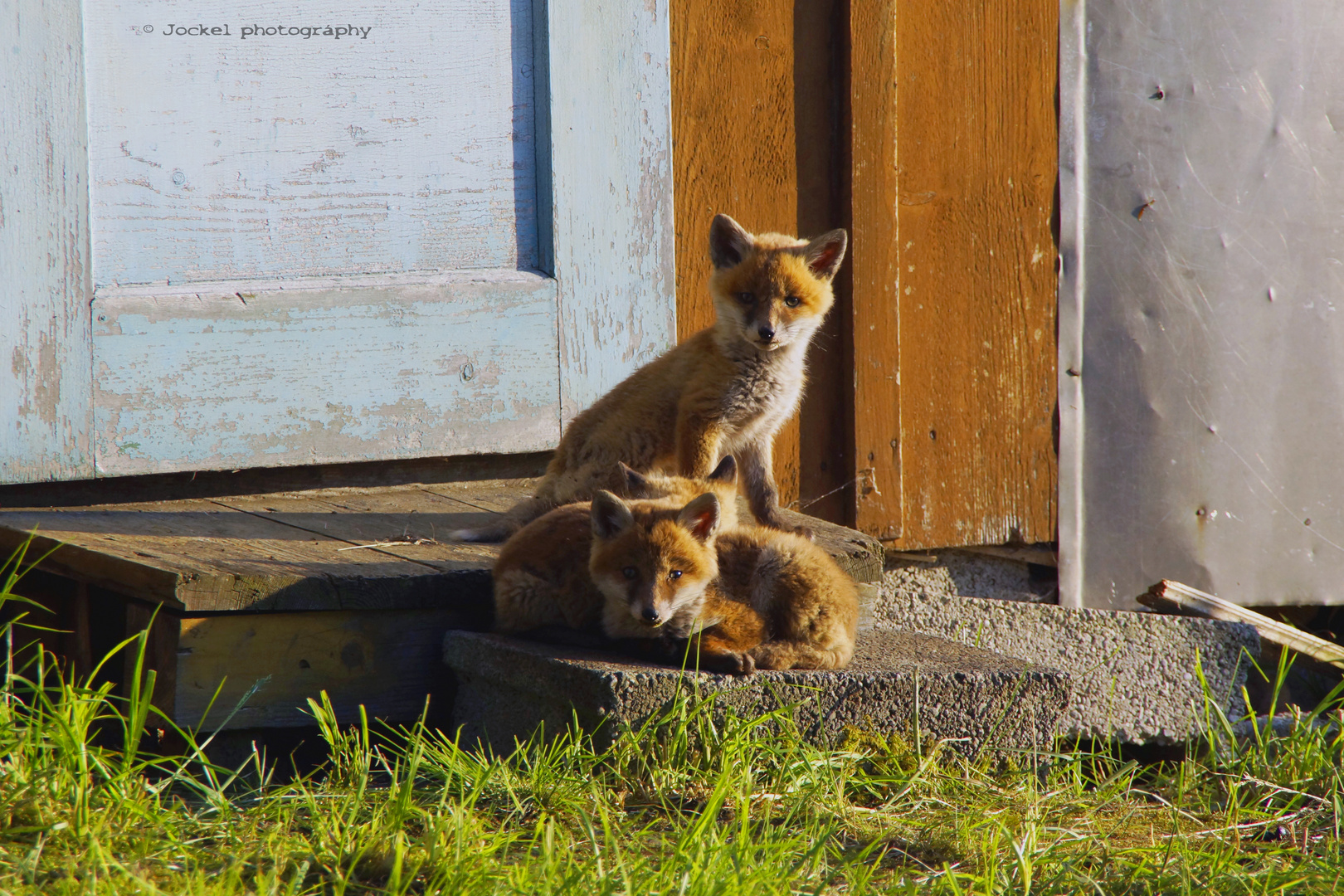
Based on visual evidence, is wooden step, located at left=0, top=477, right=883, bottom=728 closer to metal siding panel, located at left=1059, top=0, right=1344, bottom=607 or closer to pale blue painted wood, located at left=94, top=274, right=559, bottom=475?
pale blue painted wood, located at left=94, top=274, right=559, bottom=475

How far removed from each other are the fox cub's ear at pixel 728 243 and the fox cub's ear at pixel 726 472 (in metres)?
0.74

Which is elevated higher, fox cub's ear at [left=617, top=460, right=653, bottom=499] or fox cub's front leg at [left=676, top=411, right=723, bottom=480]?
fox cub's front leg at [left=676, top=411, right=723, bottom=480]

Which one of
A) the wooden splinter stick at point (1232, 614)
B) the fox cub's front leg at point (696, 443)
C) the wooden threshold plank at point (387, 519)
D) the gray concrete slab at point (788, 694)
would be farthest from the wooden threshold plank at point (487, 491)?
the wooden splinter stick at point (1232, 614)

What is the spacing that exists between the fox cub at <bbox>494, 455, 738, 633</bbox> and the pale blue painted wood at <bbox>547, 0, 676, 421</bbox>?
3.15 feet

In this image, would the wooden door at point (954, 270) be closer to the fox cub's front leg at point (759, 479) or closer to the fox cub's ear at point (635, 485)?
the fox cub's front leg at point (759, 479)

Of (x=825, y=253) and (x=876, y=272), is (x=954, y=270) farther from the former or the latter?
(x=825, y=253)

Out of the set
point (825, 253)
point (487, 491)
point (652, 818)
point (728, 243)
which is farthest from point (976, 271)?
point (652, 818)

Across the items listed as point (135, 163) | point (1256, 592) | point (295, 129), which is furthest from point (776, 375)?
point (1256, 592)

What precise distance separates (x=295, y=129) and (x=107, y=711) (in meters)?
1.91

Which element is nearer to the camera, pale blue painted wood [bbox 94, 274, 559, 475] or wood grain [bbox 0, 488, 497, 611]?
wood grain [bbox 0, 488, 497, 611]

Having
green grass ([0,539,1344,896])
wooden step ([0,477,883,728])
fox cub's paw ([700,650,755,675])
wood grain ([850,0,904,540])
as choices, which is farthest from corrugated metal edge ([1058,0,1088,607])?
fox cub's paw ([700,650,755,675])

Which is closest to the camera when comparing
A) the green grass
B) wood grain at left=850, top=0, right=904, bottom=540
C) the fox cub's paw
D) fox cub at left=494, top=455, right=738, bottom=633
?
the green grass

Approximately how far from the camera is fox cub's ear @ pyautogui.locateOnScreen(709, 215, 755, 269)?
4.01 metres

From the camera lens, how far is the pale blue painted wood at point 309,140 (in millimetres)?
3783
